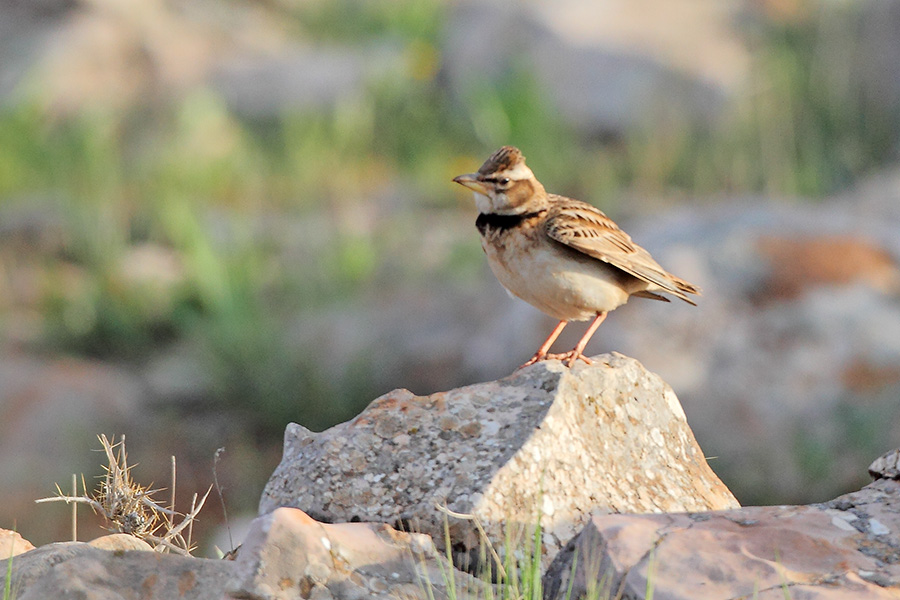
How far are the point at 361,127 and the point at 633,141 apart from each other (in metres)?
3.52

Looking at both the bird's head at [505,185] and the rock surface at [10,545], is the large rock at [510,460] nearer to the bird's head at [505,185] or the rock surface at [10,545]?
the rock surface at [10,545]

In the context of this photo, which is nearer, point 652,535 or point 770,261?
point 652,535

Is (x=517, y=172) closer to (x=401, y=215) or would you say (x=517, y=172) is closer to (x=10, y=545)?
(x=10, y=545)

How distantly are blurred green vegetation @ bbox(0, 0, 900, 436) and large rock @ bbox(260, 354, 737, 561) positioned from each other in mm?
6197

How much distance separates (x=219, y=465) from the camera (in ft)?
32.5

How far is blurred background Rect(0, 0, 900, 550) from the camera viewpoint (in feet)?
24.8

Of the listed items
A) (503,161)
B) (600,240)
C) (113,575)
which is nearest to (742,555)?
(113,575)

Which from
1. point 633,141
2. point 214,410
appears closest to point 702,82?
point 633,141

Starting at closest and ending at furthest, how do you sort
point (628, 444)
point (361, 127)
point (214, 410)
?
point (628, 444) < point (214, 410) < point (361, 127)

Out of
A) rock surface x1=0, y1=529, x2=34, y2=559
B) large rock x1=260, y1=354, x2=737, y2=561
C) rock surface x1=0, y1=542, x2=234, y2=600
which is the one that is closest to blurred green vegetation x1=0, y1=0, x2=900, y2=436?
large rock x1=260, y1=354, x2=737, y2=561

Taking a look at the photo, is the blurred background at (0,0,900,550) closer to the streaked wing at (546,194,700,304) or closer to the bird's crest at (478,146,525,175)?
the streaked wing at (546,194,700,304)

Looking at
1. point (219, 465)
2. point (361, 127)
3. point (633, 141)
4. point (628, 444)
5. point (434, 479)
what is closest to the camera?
point (434, 479)

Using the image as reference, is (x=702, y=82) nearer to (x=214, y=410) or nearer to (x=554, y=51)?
(x=554, y=51)

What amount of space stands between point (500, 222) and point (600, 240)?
41cm
